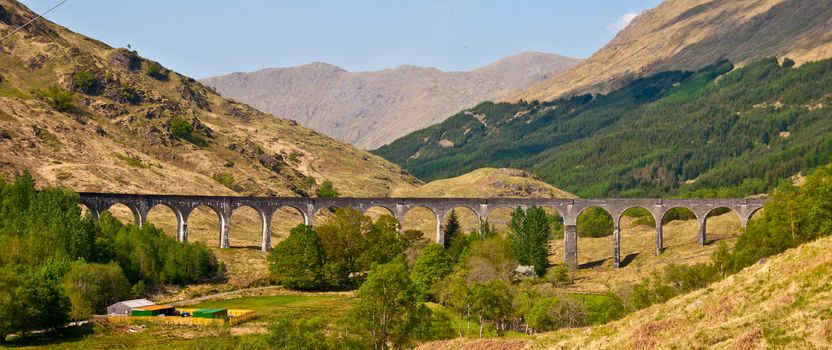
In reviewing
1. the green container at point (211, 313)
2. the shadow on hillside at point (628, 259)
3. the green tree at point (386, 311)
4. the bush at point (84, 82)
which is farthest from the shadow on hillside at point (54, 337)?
the bush at point (84, 82)

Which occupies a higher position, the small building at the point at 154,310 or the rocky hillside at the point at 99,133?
the rocky hillside at the point at 99,133

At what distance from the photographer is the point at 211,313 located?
75.1m

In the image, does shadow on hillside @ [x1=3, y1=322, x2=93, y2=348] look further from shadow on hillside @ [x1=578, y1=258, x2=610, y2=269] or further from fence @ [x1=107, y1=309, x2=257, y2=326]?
shadow on hillside @ [x1=578, y1=258, x2=610, y2=269]

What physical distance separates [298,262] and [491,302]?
136 ft

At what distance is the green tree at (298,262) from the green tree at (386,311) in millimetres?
46414

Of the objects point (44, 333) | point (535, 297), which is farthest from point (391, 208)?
point (44, 333)

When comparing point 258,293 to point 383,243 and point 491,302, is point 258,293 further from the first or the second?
point 491,302

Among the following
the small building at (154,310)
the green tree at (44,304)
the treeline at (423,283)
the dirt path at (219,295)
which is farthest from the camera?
the dirt path at (219,295)

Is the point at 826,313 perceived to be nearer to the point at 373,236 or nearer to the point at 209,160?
the point at 373,236

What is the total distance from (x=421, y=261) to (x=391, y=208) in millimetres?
37428

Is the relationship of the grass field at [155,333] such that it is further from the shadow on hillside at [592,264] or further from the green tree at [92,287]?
the shadow on hillside at [592,264]

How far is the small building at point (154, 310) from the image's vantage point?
75562mm

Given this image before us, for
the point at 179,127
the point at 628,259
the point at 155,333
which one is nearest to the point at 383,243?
the point at 628,259

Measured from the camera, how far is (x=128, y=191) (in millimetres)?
138125
